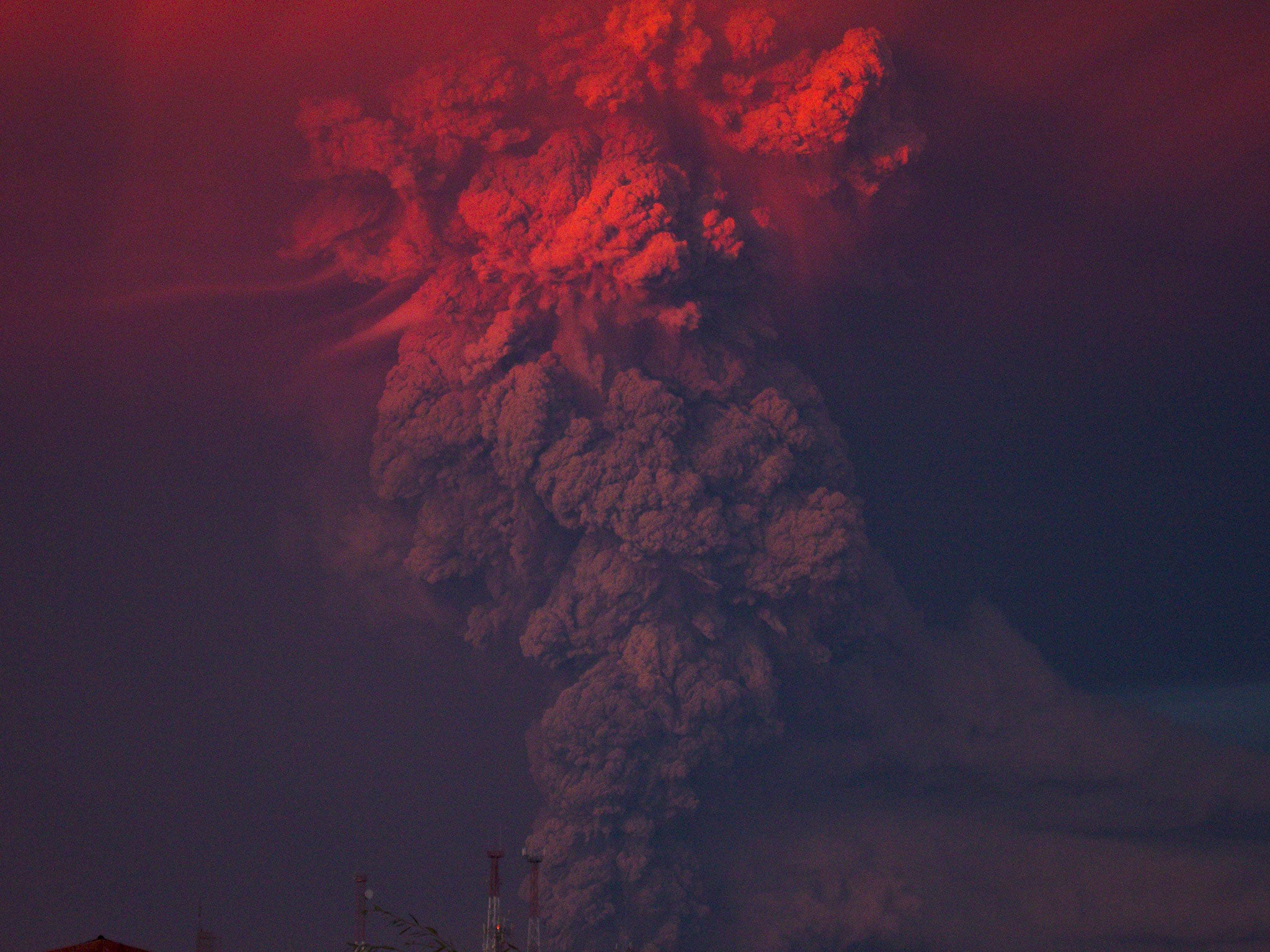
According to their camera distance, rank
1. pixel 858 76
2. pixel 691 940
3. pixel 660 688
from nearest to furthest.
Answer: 1. pixel 858 76
2. pixel 660 688
3. pixel 691 940

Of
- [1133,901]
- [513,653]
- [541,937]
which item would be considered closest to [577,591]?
[513,653]

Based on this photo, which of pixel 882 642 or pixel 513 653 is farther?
pixel 882 642

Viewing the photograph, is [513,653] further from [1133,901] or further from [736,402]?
[1133,901]

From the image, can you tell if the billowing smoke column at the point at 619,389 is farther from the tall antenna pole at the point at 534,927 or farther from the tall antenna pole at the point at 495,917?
the tall antenna pole at the point at 495,917

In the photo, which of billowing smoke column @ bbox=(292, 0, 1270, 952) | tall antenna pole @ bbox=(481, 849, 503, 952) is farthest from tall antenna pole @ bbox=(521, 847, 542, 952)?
tall antenna pole @ bbox=(481, 849, 503, 952)

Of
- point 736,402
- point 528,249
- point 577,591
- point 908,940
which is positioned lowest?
point 908,940

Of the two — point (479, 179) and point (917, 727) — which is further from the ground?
point (479, 179)

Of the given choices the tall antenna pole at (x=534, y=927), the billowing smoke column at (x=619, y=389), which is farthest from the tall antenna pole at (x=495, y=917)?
the billowing smoke column at (x=619, y=389)

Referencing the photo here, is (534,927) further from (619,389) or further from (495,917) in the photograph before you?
(619,389)
